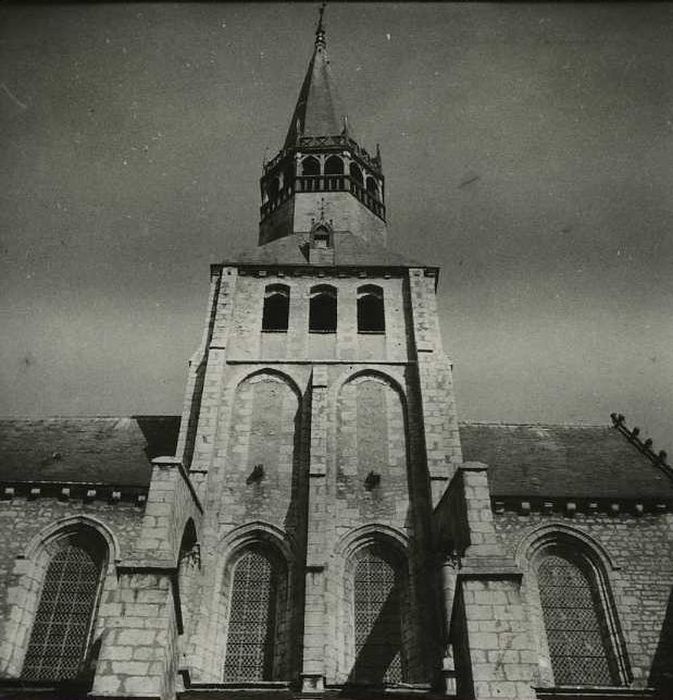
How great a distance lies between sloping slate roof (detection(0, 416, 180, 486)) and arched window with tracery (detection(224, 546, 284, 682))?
3007mm

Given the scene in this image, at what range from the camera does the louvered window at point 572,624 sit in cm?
1395

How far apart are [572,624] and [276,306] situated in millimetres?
11527

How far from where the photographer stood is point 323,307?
71.2 feet

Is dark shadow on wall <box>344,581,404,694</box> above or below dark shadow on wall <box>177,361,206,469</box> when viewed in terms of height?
below

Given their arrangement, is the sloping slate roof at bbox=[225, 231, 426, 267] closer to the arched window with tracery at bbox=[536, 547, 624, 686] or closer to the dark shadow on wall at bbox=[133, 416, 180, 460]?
the dark shadow on wall at bbox=[133, 416, 180, 460]

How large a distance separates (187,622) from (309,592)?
2299 millimetres

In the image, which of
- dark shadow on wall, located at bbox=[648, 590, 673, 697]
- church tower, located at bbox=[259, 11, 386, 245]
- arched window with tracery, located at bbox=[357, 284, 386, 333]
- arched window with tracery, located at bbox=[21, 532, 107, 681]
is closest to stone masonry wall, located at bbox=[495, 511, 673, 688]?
dark shadow on wall, located at bbox=[648, 590, 673, 697]

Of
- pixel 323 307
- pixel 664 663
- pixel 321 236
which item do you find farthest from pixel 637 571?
pixel 321 236

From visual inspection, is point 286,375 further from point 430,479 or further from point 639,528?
point 639,528

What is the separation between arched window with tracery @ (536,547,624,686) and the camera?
13.9 m

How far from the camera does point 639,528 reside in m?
15.7

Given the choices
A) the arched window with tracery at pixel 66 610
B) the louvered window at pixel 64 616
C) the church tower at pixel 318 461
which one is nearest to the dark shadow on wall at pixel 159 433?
the church tower at pixel 318 461

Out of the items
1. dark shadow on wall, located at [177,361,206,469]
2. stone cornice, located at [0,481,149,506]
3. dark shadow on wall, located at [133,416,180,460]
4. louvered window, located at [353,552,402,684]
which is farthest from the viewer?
dark shadow on wall, located at [133,416,180,460]

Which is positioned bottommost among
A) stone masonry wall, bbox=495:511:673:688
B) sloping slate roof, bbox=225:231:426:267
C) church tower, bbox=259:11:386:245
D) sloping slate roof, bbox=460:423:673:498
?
stone masonry wall, bbox=495:511:673:688
